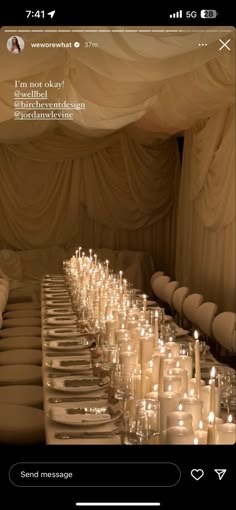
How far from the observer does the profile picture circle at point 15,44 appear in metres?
1.63

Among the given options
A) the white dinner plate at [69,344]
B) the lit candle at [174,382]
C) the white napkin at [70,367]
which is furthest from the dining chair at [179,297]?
the lit candle at [174,382]

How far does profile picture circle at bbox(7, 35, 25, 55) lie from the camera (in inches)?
64.2

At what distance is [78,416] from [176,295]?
2962 mm

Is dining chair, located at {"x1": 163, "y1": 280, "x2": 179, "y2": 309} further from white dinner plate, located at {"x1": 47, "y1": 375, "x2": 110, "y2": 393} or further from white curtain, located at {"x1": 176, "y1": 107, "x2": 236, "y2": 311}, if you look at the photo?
white dinner plate, located at {"x1": 47, "y1": 375, "x2": 110, "y2": 393}

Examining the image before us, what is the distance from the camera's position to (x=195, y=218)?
252 inches

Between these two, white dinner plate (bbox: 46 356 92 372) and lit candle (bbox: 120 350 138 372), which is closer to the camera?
lit candle (bbox: 120 350 138 372)

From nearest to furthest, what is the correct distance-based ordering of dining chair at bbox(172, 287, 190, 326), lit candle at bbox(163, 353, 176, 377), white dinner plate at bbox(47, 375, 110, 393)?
1. lit candle at bbox(163, 353, 176, 377)
2. white dinner plate at bbox(47, 375, 110, 393)
3. dining chair at bbox(172, 287, 190, 326)

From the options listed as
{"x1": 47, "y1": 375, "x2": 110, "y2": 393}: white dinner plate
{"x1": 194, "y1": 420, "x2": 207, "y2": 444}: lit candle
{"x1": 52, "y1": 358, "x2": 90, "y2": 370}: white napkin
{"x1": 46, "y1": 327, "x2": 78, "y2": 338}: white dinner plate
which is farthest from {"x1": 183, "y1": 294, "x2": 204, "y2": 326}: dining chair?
{"x1": 194, "y1": 420, "x2": 207, "y2": 444}: lit candle

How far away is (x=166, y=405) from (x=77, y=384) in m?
0.82
